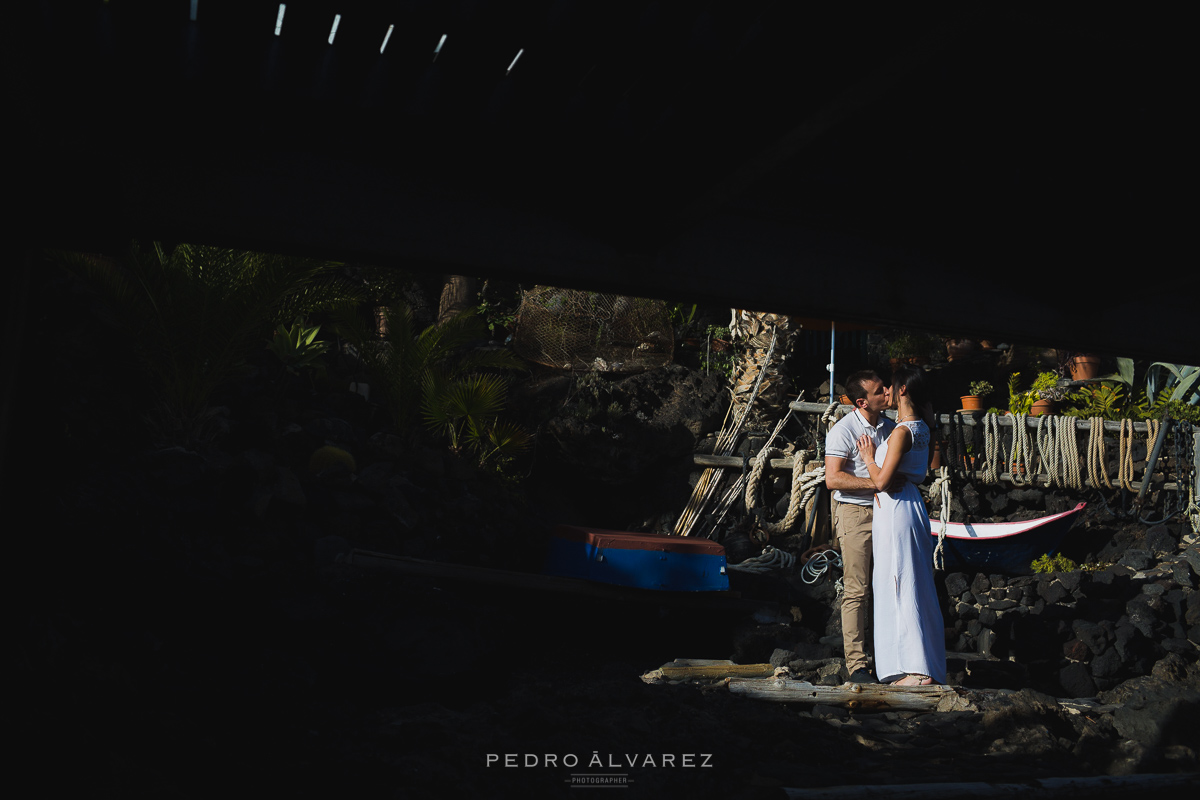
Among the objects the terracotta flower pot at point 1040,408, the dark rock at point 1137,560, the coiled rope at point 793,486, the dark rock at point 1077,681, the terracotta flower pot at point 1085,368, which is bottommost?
the dark rock at point 1077,681

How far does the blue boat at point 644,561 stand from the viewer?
313 inches

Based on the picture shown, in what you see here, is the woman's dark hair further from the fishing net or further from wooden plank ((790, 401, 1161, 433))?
the fishing net

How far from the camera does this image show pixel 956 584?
32.5 feet

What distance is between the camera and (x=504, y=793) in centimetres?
335

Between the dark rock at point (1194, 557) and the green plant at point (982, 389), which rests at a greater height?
the green plant at point (982, 389)

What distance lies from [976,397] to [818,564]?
12.4ft

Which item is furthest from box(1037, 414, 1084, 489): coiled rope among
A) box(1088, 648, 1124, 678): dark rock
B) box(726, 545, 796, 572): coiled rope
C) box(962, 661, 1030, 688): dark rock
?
box(962, 661, 1030, 688): dark rock

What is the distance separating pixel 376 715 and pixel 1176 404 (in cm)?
1070

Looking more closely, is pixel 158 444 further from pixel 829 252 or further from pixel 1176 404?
pixel 1176 404

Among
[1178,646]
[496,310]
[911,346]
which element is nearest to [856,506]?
[1178,646]

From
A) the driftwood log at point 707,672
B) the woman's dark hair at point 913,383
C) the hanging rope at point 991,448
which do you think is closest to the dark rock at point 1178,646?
the hanging rope at point 991,448

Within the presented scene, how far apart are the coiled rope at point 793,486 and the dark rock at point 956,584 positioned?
6.11 feet

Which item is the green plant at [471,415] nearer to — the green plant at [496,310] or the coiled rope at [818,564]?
the green plant at [496,310]

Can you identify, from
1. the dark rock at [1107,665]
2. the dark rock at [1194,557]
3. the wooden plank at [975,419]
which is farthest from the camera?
the wooden plank at [975,419]
